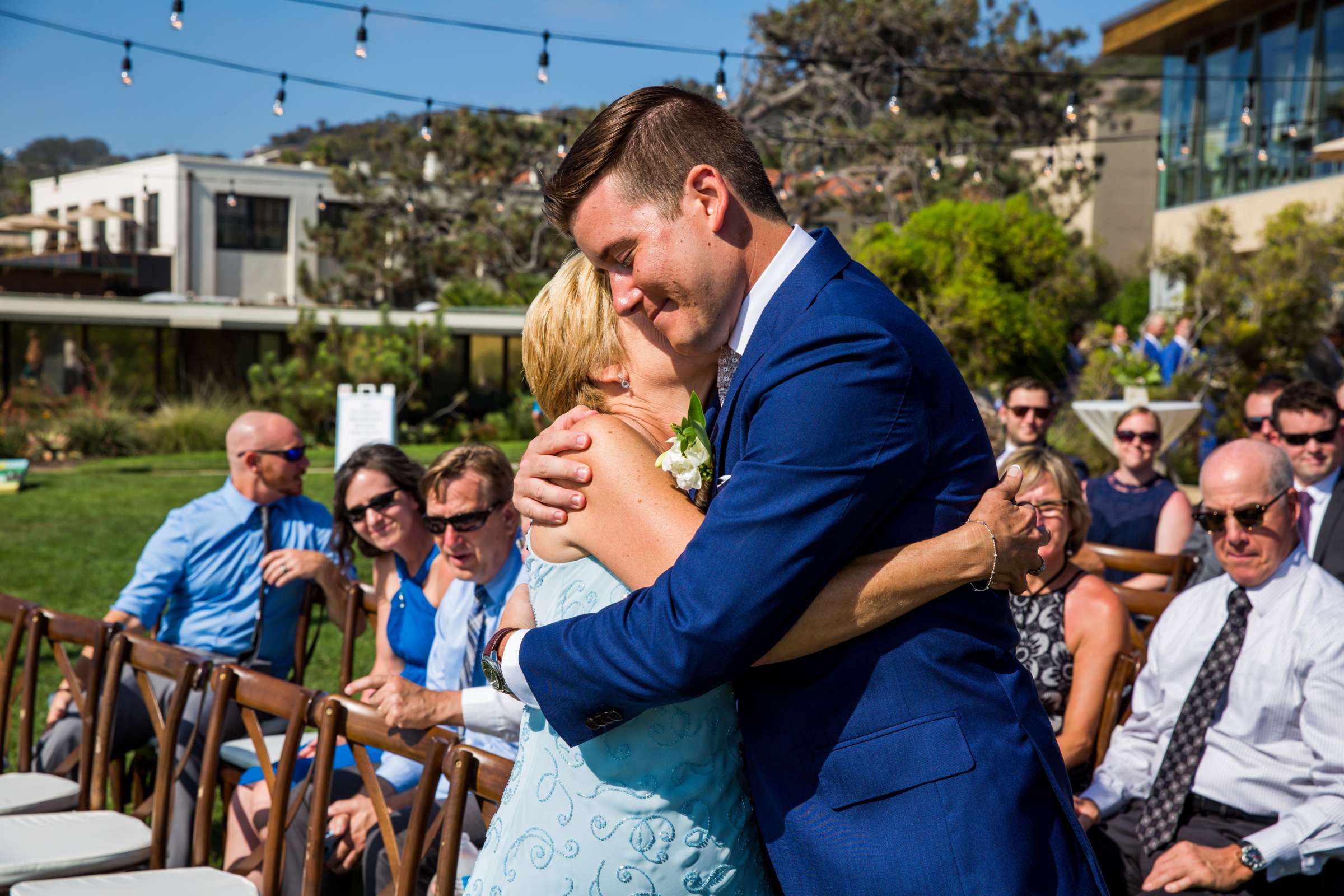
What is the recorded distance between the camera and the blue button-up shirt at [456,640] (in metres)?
4.19

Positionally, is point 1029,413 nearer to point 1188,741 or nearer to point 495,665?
point 1188,741

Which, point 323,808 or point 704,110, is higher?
point 704,110

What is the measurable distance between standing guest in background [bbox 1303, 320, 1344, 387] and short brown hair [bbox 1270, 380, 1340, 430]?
11710mm

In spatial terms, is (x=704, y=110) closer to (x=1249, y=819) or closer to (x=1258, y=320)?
(x=1249, y=819)

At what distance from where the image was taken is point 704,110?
75.1 inches

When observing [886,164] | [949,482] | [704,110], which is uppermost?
[886,164]

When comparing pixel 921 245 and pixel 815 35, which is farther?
pixel 815 35

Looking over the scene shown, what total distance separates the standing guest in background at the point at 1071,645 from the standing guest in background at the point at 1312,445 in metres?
2.44

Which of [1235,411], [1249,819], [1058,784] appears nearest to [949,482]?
[1058,784]

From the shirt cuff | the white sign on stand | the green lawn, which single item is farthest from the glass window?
the shirt cuff

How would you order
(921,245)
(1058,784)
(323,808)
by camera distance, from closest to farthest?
(1058,784) → (323,808) → (921,245)

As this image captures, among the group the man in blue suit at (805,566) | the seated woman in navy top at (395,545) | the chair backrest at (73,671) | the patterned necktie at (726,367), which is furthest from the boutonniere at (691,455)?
the chair backrest at (73,671)

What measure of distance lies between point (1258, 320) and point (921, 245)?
5218 millimetres

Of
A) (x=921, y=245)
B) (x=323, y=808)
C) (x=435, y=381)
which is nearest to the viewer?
(x=323, y=808)
